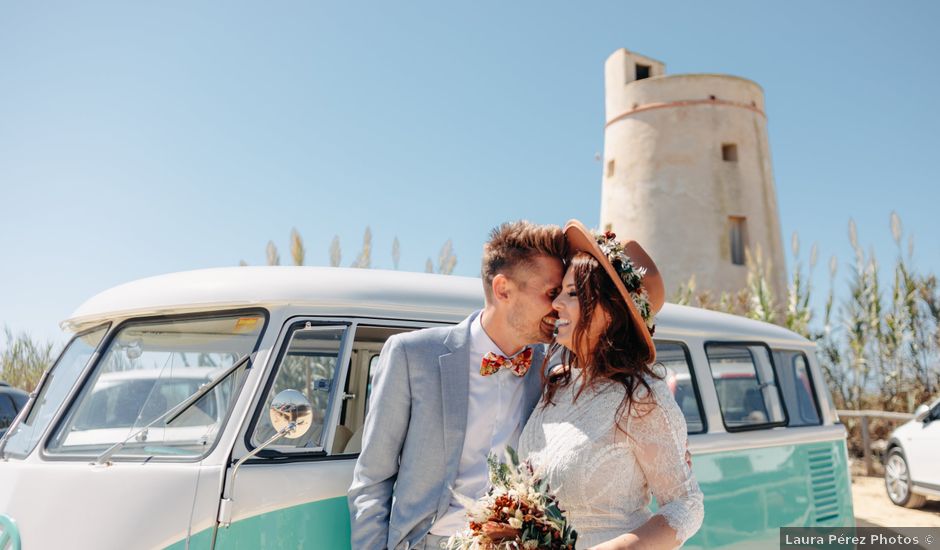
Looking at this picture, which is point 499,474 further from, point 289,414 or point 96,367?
point 96,367

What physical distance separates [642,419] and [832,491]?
3988mm

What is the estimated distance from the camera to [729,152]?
22.3m

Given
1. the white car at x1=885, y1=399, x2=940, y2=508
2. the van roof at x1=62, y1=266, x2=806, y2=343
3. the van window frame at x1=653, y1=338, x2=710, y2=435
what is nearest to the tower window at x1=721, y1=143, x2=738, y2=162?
the white car at x1=885, y1=399, x2=940, y2=508

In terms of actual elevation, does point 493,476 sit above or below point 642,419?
below

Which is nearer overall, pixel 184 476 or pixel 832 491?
pixel 184 476

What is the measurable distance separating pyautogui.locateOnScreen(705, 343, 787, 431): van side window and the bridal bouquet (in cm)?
309

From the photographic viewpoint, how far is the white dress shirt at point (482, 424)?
2.62m

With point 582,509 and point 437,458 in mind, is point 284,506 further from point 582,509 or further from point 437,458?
point 582,509

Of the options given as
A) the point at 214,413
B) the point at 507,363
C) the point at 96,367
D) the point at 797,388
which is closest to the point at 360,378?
the point at 214,413

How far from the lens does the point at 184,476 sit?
276 cm

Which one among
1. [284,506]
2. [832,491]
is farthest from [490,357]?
[832,491]

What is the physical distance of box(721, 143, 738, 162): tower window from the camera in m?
22.2

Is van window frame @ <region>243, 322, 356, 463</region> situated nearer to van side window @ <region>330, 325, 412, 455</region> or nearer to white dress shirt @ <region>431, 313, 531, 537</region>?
van side window @ <region>330, 325, 412, 455</region>

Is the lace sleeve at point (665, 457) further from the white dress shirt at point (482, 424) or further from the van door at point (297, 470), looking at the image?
the van door at point (297, 470)
